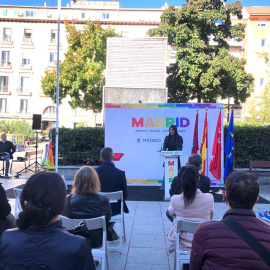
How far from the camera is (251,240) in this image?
82.1 inches

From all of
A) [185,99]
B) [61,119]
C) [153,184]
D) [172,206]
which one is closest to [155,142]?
[153,184]

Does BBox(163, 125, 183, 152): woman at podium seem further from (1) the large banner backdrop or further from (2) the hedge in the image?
(2) the hedge

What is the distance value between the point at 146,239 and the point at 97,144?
8.06 m

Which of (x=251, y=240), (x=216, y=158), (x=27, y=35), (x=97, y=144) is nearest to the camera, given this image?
(x=251, y=240)

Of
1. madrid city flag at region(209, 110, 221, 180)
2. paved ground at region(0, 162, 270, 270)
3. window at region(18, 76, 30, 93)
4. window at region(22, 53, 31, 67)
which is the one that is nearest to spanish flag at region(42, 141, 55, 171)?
paved ground at region(0, 162, 270, 270)

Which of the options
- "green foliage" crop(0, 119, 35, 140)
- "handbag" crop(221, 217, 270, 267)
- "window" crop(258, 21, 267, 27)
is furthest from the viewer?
"window" crop(258, 21, 267, 27)

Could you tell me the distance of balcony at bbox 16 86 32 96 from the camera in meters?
48.3

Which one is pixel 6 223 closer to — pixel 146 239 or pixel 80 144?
pixel 146 239

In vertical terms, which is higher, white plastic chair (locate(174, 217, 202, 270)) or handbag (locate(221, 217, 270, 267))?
handbag (locate(221, 217, 270, 267))

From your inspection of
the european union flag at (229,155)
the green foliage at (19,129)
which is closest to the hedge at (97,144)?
the european union flag at (229,155)

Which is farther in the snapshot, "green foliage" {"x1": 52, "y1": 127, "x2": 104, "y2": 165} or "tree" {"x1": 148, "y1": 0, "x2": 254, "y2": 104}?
"tree" {"x1": 148, "y1": 0, "x2": 254, "y2": 104}

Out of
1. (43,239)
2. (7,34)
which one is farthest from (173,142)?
(7,34)

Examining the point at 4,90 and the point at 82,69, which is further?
the point at 4,90

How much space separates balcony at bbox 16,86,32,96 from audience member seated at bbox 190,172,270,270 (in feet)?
159
